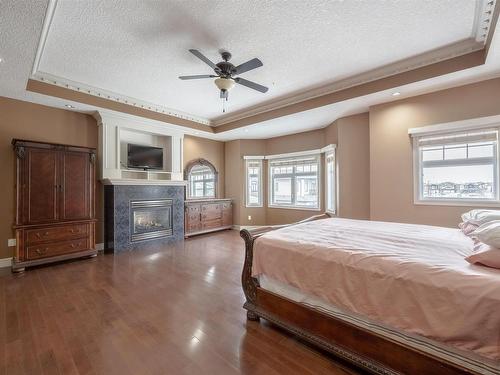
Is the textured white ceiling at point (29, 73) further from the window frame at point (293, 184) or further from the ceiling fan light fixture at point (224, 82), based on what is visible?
the window frame at point (293, 184)

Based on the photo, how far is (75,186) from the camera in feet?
13.0

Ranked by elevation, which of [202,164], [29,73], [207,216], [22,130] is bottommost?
[207,216]

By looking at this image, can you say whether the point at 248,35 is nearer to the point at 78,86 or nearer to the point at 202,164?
the point at 78,86

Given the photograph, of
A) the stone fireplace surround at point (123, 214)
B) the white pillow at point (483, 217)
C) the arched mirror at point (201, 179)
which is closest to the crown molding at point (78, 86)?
the arched mirror at point (201, 179)

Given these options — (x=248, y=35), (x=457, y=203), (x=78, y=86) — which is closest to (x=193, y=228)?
(x=78, y=86)

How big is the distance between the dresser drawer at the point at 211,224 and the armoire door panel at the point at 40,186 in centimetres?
307

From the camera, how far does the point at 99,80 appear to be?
3.73 m

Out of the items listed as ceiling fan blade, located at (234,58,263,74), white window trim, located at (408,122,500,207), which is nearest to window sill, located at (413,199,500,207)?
white window trim, located at (408,122,500,207)

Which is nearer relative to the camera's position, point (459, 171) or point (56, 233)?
point (459, 171)

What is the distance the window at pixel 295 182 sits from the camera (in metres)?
6.05

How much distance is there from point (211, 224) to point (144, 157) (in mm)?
2379

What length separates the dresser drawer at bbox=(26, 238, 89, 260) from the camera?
357 cm

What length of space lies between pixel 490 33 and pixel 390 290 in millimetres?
2926

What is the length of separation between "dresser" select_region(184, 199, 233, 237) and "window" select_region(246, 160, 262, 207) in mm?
645
